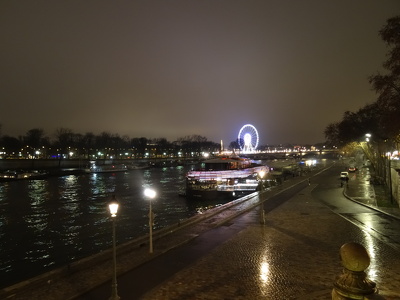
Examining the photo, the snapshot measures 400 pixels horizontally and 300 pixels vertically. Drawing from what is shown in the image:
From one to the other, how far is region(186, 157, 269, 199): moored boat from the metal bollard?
3839cm

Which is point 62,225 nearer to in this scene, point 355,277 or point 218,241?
point 218,241

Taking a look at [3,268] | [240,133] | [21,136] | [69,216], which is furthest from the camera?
[21,136]

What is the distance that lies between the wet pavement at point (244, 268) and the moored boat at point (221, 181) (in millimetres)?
25147

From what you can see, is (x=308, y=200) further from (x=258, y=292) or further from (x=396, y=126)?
(x=258, y=292)

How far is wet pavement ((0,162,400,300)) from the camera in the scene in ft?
32.9

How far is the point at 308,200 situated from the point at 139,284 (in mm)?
24884

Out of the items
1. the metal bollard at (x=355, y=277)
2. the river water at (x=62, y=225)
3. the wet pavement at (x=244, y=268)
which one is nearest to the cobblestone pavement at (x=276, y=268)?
the wet pavement at (x=244, y=268)

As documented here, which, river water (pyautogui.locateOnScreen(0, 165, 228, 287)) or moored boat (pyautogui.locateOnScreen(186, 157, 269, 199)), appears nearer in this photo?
river water (pyautogui.locateOnScreen(0, 165, 228, 287))

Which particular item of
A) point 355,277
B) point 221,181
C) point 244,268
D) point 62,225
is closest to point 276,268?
point 244,268

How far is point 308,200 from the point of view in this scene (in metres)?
32.3

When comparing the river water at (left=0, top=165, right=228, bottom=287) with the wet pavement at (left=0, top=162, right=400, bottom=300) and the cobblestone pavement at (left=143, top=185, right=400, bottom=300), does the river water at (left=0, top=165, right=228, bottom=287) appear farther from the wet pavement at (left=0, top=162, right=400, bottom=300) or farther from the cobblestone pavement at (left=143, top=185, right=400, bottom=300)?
the cobblestone pavement at (left=143, top=185, right=400, bottom=300)

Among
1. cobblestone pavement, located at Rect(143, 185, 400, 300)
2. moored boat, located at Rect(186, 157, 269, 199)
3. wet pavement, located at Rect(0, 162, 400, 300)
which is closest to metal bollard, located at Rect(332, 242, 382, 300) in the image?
wet pavement, located at Rect(0, 162, 400, 300)

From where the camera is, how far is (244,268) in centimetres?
1216

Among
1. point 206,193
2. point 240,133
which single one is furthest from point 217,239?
point 240,133
